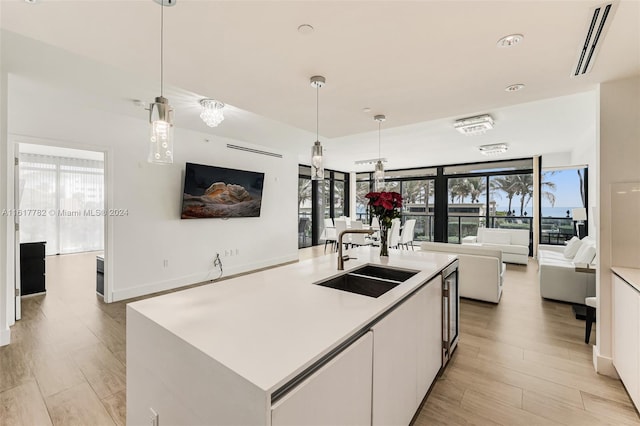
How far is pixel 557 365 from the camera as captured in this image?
239cm

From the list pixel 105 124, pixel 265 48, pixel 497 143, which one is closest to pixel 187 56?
pixel 265 48

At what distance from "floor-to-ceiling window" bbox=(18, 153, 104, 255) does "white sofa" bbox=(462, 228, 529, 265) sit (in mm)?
9617

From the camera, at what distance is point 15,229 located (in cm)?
324

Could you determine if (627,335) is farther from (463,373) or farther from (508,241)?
(508,241)

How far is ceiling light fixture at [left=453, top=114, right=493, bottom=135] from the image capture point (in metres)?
3.85

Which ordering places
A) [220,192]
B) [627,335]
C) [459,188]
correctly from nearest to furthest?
[627,335] < [220,192] < [459,188]

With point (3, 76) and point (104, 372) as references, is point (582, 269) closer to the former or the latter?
point (104, 372)

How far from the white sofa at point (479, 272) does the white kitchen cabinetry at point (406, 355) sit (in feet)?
6.72

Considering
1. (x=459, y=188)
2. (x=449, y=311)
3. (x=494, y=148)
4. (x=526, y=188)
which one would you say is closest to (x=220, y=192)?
(x=449, y=311)

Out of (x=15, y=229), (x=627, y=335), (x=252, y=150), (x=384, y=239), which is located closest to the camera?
(x=627, y=335)

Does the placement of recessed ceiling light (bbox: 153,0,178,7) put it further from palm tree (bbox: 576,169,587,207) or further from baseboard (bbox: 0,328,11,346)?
palm tree (bbox: 576,169,587,207)

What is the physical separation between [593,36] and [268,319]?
2343 mm

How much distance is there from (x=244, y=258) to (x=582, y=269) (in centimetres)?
504

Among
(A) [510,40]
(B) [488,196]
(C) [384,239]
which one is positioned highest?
(A) [510,40]
